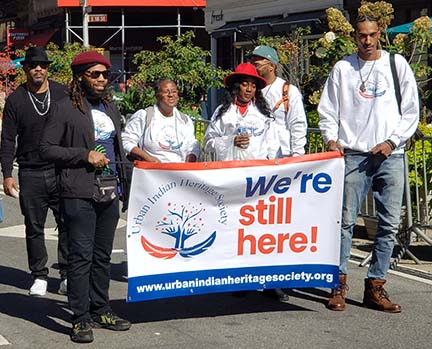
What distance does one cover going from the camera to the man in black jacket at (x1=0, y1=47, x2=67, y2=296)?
8211mm

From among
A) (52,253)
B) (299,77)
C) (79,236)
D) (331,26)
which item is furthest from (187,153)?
(299,77)

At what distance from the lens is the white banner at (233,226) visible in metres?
6.96

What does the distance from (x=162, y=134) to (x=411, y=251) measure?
3.26m

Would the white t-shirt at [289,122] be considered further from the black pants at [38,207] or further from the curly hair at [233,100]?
the black pants at [38,207]

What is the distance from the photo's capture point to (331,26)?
42.3 feet

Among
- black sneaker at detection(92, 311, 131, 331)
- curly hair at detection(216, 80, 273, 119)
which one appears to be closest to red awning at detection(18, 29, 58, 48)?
curly hair at detection(216, 80, 273, 119)

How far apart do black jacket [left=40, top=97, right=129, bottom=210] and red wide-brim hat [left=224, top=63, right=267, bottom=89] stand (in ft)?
4.45

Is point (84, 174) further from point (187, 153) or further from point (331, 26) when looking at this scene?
point (331, 26)

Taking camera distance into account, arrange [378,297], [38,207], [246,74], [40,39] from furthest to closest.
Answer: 1. [40,39]
2. [38,207]
3. [246,74]
4. [378,297]

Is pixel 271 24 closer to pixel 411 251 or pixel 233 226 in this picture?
pixel 411 251

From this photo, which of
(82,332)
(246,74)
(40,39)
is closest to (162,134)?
(246,74)

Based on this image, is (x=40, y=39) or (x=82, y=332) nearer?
(x=82, y=332)

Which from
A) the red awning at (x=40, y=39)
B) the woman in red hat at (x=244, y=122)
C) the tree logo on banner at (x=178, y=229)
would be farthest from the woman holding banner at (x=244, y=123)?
the red awning at (x=40, y=39)

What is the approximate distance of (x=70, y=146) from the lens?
6754mm
